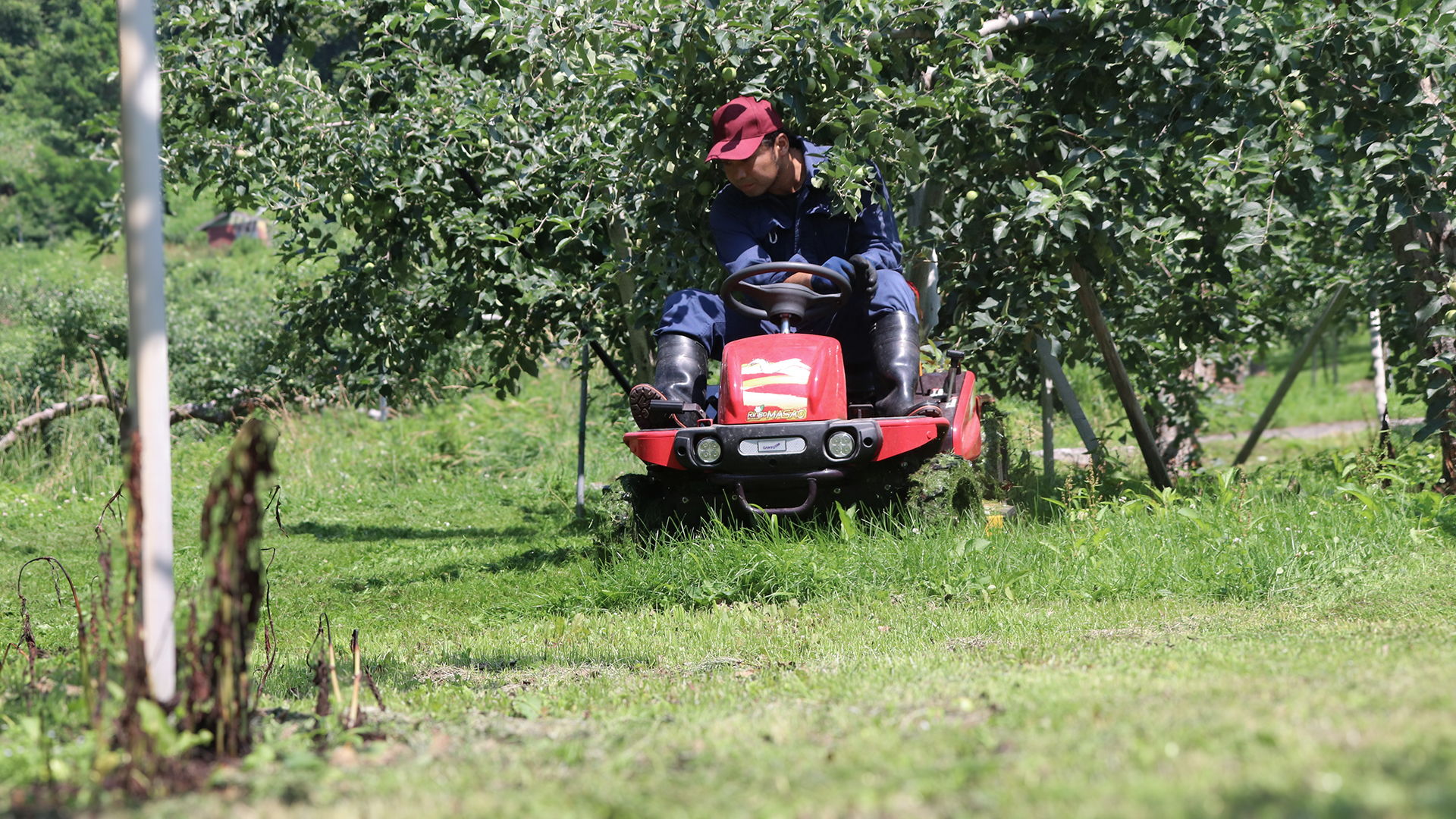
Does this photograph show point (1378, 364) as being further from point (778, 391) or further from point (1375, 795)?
point (1375, 795)

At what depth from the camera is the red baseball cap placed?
5.60 m

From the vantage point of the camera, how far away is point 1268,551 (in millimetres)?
4863

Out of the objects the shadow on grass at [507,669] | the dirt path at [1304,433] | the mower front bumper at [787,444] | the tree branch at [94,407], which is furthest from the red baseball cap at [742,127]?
the dirt path at [1304,433]

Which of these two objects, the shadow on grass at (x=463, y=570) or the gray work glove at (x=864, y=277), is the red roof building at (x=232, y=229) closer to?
the shadow on grass at (x=463, y=570)

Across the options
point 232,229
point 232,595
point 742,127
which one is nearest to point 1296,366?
point 742,127

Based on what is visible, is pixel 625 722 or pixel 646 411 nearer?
pixel 625 722

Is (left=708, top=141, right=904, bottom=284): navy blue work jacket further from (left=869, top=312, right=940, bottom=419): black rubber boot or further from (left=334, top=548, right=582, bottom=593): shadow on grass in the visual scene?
(left=334, top=548, right=582, bottom=593): shadow on grass

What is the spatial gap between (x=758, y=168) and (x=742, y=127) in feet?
0.62

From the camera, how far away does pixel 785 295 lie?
18.3 ft

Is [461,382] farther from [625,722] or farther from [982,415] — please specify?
[625,722]

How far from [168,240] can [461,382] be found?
1285 inches

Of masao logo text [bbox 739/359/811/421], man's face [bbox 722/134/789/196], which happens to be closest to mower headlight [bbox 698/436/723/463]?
masao logo text [bbox 739/359/811/421]

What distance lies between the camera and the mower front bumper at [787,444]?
5125mm

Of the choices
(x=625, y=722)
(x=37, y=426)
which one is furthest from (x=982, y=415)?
(x=37, y=426)
